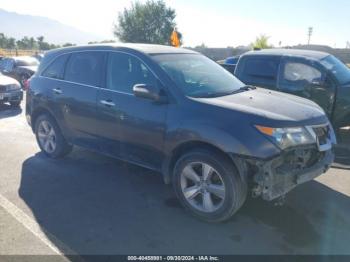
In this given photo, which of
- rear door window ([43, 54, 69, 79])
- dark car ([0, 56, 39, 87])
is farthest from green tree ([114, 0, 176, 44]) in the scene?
rear door window ([43, 54, 69, 79])

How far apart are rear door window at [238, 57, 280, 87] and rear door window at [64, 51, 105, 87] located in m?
3.50

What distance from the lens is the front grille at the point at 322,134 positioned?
3996mm

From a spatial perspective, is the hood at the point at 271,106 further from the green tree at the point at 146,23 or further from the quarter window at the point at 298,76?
the green tree at the point at 146,23

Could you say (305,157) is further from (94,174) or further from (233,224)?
(94,174)

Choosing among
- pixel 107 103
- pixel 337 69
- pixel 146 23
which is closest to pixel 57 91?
pixel 107 103

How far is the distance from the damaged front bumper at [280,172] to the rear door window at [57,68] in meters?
3.36

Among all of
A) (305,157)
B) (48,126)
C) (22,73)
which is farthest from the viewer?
(22,73)

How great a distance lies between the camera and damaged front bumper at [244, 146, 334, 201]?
11.6 feet

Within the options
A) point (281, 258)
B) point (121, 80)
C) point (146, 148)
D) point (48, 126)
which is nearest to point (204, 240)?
point (281, 258)

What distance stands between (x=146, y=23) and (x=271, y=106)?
Result: 45.8 meters

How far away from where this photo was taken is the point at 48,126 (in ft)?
19.3

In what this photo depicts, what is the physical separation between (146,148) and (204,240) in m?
1.34

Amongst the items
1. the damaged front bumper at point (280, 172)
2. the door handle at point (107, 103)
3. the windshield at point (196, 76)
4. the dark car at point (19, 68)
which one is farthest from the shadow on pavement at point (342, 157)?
the dark car at point (19, 68)

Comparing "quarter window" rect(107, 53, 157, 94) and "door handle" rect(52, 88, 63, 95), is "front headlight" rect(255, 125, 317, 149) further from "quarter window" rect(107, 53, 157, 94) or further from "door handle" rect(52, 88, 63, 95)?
"door handle" rect(52, 88, 63, 95)
